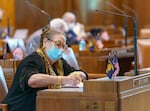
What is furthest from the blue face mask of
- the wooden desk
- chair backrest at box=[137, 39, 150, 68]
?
chair backrest at box=[137, 39, 150, 68]

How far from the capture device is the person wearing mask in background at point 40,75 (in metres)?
4.17

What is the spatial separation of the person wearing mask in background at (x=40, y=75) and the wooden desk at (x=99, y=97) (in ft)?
0.49

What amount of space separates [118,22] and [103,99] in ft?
36.4

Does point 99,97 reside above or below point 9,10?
below

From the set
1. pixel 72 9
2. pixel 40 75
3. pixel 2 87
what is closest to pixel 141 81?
pixel 40 75

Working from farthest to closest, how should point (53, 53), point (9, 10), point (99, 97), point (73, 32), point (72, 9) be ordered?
point (72, 9), point (9, 10), point (73, 32), point (53, 53), point (99, 97)

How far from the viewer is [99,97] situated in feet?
12.5

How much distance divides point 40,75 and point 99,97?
0.57 metres

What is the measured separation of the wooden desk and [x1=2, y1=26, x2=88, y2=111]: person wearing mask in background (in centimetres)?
15

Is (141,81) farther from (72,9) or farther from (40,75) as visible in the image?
(72,9)

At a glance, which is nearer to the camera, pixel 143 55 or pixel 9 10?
pixel 143 55

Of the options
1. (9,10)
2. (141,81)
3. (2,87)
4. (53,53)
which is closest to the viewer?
(141,81)

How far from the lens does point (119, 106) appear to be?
147 inches

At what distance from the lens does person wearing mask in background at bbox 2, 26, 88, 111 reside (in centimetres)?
417
